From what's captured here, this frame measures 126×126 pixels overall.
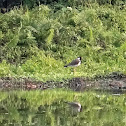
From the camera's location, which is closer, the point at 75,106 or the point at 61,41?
the point at 75,106

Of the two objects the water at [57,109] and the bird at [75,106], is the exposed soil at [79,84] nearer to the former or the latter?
the water at [57,109]

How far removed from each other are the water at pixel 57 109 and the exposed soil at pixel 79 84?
1261 millimetres

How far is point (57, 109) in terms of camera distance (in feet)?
38.7

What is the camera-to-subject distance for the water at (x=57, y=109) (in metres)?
10.2

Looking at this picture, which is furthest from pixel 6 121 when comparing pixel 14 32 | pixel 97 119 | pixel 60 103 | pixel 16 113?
pixel 14 32

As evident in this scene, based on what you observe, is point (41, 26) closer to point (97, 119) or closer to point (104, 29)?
point (104, 29)

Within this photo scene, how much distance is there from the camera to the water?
10.2 m

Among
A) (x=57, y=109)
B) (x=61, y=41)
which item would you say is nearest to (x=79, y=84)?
(x=61, y=41)

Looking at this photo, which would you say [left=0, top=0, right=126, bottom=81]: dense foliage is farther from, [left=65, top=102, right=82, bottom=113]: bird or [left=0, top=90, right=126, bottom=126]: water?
[left=65, top=102, right=82, bottom=113]: bird

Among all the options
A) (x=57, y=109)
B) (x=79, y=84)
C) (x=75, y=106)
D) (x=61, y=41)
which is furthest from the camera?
(x=61, y=41)

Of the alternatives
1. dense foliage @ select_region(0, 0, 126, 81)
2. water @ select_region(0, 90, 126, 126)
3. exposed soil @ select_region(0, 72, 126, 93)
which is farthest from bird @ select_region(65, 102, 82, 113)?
dense foliage @ select_region(0, 0, 126, 81)

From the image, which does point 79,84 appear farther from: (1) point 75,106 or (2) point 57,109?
(2) point 57,109

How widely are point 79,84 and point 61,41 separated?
4142 millimetres

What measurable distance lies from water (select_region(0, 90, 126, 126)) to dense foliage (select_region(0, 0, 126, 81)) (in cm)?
279
